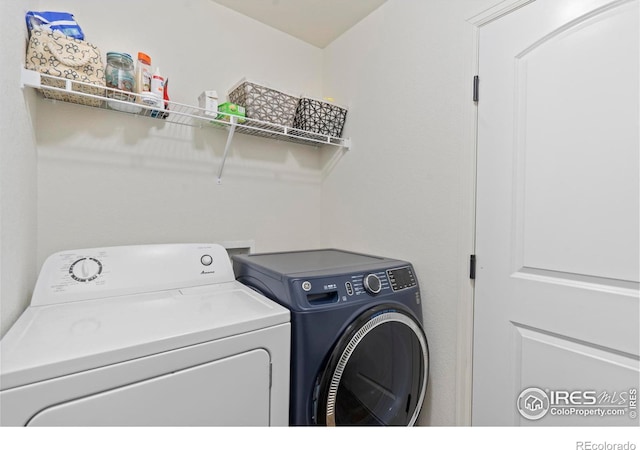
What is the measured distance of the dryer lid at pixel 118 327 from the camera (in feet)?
2.44

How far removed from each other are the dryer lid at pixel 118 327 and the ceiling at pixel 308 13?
1.68m

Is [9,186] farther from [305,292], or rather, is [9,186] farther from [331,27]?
[331,27]

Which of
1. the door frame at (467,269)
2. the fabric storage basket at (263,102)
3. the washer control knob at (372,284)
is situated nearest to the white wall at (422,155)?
the door frame at (467,269)

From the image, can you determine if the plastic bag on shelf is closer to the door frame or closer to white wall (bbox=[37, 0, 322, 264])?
white wall (bbox=[37, 0, 322, 264])

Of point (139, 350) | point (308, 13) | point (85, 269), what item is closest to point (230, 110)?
point (308, 13)

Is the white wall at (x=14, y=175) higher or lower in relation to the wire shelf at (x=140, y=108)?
lower

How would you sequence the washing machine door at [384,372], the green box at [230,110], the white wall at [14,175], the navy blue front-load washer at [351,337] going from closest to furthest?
1. the white wall at [14,175]
2. the navy blue front-load washer at [351,337]
3. the washing machine door at [384,372]
4. the green box at [230,110]

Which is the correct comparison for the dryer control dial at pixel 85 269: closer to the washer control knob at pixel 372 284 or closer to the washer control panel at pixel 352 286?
the washer control panel at pixel 352 286

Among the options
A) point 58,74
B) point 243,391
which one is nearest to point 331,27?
point 58,74

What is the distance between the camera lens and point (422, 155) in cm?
156

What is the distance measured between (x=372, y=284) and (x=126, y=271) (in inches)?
41.7

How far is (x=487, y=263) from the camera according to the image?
4.30 feet

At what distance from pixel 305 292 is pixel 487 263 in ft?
2.62

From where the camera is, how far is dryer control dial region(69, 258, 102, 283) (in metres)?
1.20
